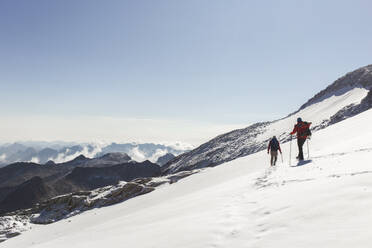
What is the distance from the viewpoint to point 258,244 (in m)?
5.04

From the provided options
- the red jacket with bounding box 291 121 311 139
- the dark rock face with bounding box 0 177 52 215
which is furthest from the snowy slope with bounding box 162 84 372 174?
the dark rock face with bounding box 0 177 52 215

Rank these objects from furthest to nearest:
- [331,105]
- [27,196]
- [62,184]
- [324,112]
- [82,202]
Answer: [62,184] < [27,196] < [331,105] < [324,112] < [82,202]

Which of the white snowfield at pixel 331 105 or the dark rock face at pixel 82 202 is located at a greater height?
the white snowfield at pixel 331 105

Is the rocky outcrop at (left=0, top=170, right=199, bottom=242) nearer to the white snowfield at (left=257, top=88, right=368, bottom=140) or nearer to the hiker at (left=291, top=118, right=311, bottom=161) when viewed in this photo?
the hiker at (left=291, top=118, right=311, bottom=161)

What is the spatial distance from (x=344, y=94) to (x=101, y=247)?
99608 millimetres

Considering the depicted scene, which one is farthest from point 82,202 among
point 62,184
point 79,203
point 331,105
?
point 62,184

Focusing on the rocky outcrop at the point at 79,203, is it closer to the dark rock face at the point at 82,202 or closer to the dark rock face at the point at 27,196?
the dark rock face at the point at 82,202

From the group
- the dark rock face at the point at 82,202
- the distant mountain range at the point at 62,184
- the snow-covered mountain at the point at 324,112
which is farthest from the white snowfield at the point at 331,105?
the distant mountain range at the point at 62,184

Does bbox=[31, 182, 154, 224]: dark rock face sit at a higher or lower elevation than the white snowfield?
lower

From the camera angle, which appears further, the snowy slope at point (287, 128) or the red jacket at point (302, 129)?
the snowy slope at point (287, 128)

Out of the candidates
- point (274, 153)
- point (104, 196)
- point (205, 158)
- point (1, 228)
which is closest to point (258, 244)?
point (274, 153)

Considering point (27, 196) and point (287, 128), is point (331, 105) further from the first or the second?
point (27, 196)

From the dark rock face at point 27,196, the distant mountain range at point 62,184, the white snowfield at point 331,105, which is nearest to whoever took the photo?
the white snowfield at point 331,105

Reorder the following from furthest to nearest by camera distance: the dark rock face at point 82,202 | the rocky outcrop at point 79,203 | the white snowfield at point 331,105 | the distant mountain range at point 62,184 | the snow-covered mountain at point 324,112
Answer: the distant mountain range at point 62,184, the white snowfield at point 331,105, the snow-covered mountain at point 324,112, the dark rock face at point 82,202, the rocky outcrop at point 79,203
